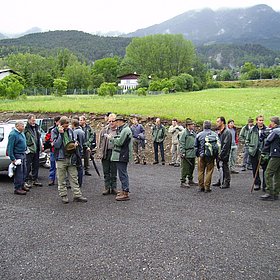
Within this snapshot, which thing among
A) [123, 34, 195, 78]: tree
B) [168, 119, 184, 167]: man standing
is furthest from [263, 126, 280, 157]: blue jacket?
[123, 34, 195, 78]: tree

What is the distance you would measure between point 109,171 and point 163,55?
9471cm

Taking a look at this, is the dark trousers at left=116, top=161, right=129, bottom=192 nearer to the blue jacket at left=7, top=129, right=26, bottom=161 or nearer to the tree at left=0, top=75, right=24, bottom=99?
the blue jacket at left=7, top=129, right=26, bottom=161

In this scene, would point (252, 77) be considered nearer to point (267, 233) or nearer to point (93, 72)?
point (93, 72)

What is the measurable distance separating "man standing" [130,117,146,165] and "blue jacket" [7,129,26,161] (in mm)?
5993

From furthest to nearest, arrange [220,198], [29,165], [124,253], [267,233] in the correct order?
[29,165] → [220,198] → [267,233] → [124,253]

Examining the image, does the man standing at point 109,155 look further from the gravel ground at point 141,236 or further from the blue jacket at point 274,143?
the blue jacket at point 274,143

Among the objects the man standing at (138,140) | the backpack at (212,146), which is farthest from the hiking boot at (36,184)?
the man standing at (138,140)

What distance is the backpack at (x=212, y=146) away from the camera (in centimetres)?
868

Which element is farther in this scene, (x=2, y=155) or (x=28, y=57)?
(x=28, y=57)

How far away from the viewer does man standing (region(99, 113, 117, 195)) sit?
829 cm

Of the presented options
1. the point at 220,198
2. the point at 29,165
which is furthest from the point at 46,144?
the point at 220,198

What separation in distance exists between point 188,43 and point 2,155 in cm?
9765

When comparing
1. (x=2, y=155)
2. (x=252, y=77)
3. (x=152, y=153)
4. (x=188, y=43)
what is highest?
(x=188, y=43)

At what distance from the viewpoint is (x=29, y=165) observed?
9227 mm
